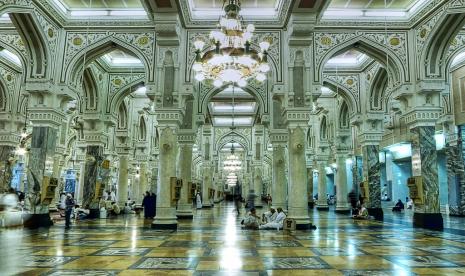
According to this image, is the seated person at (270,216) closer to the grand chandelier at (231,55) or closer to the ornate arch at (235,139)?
the grand chandelier at (231,55)

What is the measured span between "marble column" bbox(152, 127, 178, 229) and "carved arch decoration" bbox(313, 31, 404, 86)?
3.92 meters

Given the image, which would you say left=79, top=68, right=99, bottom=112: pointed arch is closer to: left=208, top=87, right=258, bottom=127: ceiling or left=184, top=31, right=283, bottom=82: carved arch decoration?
left=184, top=31, right=283, bottom=82: carved arch decoration

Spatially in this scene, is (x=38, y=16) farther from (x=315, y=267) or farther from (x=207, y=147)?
(x=207, y=147)

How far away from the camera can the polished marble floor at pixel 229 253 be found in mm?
3912

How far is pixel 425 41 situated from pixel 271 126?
4523 mm

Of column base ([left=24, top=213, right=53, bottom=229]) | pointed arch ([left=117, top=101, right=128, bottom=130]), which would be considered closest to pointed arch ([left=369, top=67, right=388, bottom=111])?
pointed arch ([left=117, top=101, right=128, bottom=130])

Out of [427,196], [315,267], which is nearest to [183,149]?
[427,196]

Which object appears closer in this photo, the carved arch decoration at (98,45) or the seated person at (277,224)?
the seated person at (277,224)

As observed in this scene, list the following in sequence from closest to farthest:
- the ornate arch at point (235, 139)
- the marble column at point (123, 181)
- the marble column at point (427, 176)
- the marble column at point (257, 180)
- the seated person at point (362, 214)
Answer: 1. the marble column at point (427, 176)
2. the seated person at point (362, 214)
3. the marble column at point (123, 181)
4. the marble column at point (257, 180)
5. the ornate arch at point (235, 139)

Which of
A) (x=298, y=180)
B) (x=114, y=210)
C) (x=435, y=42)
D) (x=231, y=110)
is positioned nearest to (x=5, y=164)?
(x=114, y=210)

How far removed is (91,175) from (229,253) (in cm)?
747

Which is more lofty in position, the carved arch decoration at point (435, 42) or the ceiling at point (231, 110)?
the ceiling at point (231, 110)

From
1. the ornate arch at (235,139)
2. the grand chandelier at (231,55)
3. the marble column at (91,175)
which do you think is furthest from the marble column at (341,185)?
the marble column at (91,175)

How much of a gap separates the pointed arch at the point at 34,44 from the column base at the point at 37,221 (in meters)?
3.13
